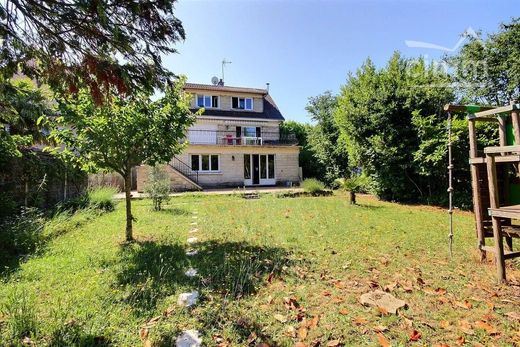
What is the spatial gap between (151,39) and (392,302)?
3848 mm

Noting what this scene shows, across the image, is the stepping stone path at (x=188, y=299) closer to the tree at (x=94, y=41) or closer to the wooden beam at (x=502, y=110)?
the tree at (x=94, y=41)

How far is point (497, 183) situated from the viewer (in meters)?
4.46

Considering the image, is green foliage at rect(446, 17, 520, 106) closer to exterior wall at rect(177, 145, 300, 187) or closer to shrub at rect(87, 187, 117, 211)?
exterior wall at rect(177, 145, 300, 187)

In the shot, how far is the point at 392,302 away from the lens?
3.23 meters

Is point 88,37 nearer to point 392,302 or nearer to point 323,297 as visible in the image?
point 323,297

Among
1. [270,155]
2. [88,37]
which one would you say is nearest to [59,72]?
[88,37]

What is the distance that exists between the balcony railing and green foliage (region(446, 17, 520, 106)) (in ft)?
43.1

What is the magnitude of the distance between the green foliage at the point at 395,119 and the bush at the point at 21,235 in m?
13.2

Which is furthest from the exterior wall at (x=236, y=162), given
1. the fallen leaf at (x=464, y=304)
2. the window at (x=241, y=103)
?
the fallen leaf at (x=464, y=304)

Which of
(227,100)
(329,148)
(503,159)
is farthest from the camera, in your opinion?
(227,100)

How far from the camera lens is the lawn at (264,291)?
2650 mm

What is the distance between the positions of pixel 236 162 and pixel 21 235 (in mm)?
18603

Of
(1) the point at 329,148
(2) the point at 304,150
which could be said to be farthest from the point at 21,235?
(2) the point at 304,150

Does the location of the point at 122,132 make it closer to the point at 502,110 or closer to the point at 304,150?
the point at 502,110
